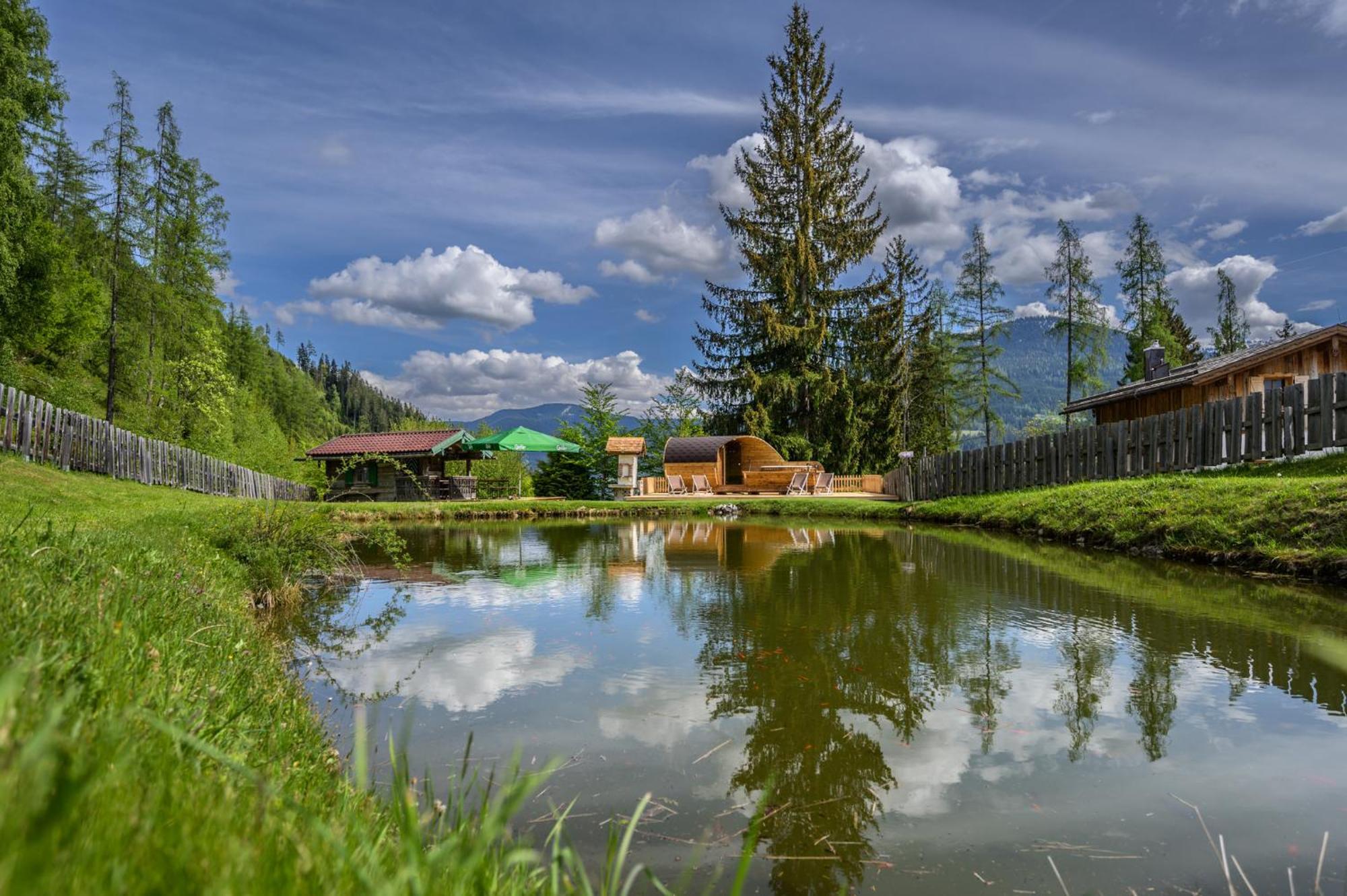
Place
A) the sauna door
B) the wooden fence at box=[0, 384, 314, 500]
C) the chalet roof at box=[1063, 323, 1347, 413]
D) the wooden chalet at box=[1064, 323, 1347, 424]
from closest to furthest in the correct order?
the wooden fence at box=[0, 384, 314, 500]
the chalet roof at box=[1063, 323, 1347, 413]
the wooden chalet at box=[1064, 323, 1347, 424]
the sauna door

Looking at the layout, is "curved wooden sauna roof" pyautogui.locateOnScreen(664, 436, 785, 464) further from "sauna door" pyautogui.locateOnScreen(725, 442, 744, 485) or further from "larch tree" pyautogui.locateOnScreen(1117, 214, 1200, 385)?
"larch tree" pyautogui.locateOnScreen(1117, 214, 1200, 385)

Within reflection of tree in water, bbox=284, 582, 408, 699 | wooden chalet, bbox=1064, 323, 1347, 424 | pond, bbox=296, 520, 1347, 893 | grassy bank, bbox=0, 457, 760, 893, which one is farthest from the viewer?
wooden chalet, bbox=1064, 323, 1347, 424

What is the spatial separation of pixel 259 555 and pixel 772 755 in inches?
230

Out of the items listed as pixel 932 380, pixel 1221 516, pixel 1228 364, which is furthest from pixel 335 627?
pixel 932 380

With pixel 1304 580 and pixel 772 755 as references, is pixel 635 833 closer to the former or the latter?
pixel 772 755

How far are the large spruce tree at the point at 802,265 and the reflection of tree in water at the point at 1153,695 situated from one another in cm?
2992

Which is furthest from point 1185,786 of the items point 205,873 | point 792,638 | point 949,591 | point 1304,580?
point 1304,580

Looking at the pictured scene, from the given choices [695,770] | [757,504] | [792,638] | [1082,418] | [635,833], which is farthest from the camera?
[1082,418]

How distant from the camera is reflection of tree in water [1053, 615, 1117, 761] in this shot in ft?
12.1

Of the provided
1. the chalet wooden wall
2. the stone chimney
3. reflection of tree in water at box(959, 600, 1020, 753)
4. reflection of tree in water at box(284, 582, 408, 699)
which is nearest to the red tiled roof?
reflection of tree in water at box(284, 582, 408, 699)

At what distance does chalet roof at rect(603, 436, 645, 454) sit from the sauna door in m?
5.85

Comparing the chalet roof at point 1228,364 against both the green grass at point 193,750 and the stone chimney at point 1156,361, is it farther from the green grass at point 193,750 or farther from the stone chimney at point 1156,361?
the green grass at point 193,750

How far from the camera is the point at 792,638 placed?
5.75 m

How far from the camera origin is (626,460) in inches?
1289
